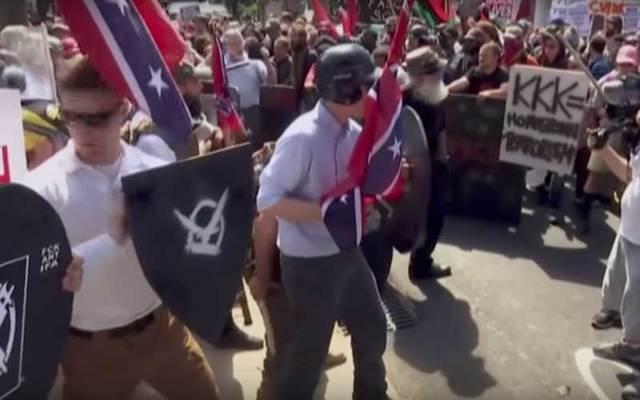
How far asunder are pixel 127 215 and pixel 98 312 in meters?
0.50

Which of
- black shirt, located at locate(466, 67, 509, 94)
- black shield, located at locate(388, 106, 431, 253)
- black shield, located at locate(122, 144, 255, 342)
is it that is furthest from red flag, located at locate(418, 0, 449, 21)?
black shirt, located at locate(466, 67, 509, 94)

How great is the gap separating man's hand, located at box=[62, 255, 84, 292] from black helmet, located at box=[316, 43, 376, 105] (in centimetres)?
133

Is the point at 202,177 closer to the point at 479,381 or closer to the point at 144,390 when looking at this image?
the point at 144,390

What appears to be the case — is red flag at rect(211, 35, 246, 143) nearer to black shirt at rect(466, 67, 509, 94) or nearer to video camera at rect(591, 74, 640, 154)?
black shirt at rect(466, 67, 509, 94)

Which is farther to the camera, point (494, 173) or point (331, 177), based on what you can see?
point (494, 173)

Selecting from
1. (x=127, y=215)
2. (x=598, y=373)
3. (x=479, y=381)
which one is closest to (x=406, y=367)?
(x=479, y=381)

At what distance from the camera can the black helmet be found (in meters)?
3.01

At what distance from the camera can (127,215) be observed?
7.04ft

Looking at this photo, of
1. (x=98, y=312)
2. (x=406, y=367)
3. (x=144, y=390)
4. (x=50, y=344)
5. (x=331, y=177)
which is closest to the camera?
(x=50, y=344)

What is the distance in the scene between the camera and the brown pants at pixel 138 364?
2.52 meters

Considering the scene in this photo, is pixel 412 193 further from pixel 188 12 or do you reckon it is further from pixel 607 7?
pixel 188 12

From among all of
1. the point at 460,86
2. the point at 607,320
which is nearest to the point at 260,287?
the point at 607,320

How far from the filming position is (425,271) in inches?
216

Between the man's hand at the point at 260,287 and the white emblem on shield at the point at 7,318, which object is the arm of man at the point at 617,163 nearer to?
the man's hand at the point at 260,287
